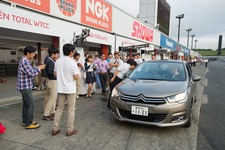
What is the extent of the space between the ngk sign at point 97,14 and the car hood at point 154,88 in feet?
21.4

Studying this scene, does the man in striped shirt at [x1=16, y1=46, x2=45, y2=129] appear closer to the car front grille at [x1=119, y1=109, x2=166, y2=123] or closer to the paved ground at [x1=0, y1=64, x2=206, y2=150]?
the paved ground at [x1=0, y1=64, x2=206, y2=150]

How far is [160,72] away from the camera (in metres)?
4.17

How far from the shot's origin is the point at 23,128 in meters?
3.49

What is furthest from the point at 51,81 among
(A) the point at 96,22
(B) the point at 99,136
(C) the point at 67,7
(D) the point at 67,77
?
(A) the point at 96,22

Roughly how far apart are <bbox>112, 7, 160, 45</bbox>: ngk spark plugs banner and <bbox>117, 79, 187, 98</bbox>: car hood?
29.1 ft

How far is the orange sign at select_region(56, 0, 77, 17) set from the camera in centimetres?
735

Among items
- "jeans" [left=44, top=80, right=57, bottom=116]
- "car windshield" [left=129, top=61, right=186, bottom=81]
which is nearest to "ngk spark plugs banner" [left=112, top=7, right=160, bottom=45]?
"car windshield" [left=129, top=61, right=186, bottom=81]

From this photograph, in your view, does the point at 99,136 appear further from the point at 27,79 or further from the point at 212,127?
the point at 212,127

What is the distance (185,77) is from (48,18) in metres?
5.92

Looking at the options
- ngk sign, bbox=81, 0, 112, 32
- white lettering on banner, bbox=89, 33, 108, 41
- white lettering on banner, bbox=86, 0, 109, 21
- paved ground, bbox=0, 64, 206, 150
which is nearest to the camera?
paved ground, bbox=0, 64, 206, 150

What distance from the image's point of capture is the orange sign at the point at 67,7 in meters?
7.35

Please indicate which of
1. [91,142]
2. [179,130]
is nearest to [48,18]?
[91,142]

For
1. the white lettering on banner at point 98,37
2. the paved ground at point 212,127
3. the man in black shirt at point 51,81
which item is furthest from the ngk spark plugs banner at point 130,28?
the paved ground at point 212,127

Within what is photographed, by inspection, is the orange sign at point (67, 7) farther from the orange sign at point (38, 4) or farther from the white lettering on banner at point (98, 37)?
the white lettering on banner at point (98, 37)
